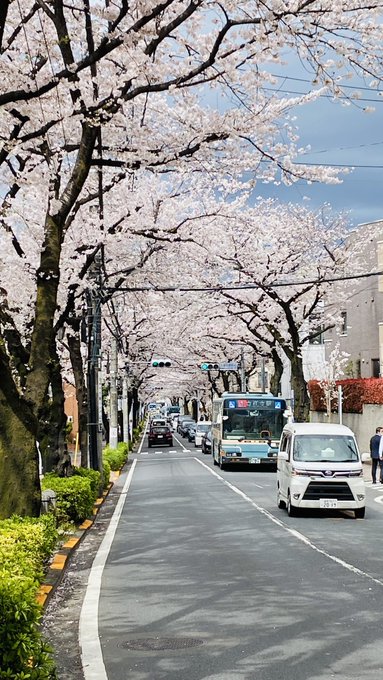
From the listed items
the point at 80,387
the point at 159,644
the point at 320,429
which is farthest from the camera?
the point at 80,387

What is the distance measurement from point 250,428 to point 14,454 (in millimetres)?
23725

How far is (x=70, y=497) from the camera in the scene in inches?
619

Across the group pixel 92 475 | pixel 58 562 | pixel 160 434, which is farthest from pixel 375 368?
pixel 58 562

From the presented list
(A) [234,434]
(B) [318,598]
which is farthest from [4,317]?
(A) [234,434]

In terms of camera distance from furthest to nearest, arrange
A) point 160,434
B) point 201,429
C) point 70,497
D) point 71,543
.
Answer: point 160,434, point 201,429, point 70,497, point 71,543

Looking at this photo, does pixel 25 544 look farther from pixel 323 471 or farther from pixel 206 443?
pixel 206 443

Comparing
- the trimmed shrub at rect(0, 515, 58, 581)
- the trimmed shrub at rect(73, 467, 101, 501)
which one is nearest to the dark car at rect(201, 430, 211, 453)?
the trimmed shrub at rect(73, 467, 101, 501)

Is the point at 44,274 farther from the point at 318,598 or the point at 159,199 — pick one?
the point at 159,199

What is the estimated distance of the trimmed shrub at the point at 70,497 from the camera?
605 inches

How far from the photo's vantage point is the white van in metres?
17.2

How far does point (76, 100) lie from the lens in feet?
38.1

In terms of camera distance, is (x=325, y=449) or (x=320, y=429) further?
(x=320, y=429)

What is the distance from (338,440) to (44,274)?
891 cm

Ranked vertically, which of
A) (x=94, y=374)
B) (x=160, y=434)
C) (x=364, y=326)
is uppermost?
(x=364, y=326)
